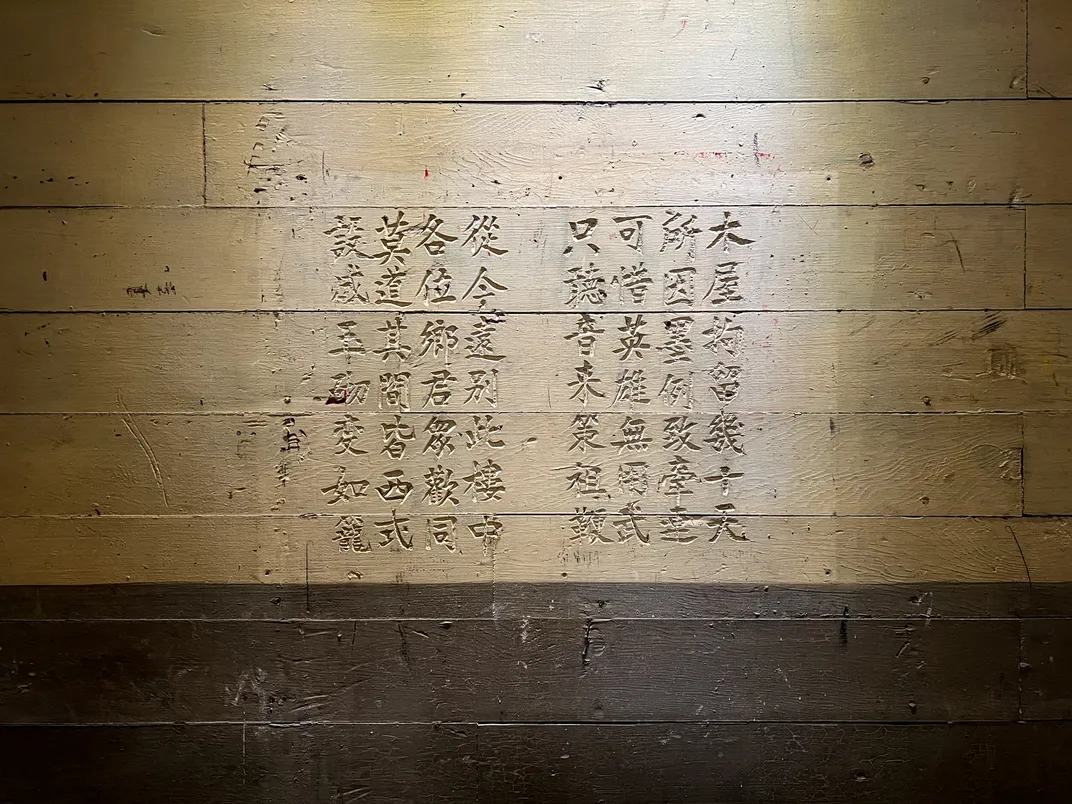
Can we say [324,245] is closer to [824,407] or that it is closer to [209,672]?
[209,672]

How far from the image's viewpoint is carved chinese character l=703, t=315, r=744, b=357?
1060 millimetres

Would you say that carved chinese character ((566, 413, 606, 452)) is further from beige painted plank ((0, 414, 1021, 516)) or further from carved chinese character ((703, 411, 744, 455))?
carved chinese character ((703, 411, 744, 455))

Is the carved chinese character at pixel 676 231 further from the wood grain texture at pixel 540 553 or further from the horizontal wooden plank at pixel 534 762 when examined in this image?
the horizontal wooden plank at pixel 534 762

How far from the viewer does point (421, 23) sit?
1057mm

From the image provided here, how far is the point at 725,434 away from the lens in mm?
1062

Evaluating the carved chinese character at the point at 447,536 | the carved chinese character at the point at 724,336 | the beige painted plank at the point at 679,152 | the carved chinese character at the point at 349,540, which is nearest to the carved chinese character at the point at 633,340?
the carved chinese character at the point at 724,336

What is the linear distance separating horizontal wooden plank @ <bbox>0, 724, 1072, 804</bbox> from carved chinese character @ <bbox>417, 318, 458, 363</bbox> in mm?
704

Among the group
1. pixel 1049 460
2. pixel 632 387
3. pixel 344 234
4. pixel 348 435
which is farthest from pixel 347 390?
pixel 1049 460

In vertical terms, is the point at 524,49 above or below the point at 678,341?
above

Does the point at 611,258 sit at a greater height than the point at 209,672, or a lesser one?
greater

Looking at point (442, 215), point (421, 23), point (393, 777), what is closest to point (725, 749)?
point (393, 777)

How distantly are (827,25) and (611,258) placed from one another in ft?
1.92

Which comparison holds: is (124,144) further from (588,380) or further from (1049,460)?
(1049,460)

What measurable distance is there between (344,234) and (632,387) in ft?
2.00
